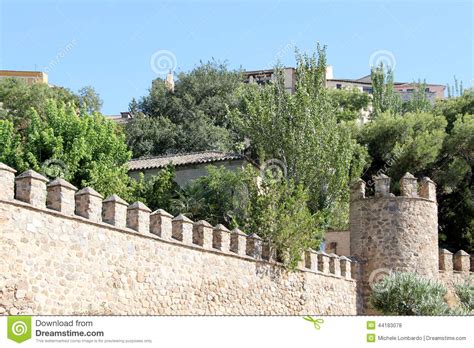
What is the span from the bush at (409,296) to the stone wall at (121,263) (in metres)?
1.68

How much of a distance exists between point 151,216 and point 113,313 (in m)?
2.36

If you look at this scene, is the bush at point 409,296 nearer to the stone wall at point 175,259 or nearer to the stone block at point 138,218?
the stone wall at point 175,259

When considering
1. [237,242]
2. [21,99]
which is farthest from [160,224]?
[21,99]

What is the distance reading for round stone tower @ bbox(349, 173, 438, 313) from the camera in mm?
22234

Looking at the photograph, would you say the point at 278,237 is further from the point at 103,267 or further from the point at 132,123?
the point at 132,123

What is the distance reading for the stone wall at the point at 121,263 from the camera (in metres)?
13.0

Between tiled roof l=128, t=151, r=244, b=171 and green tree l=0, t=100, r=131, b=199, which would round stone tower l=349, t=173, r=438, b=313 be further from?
tiled roof l=128, t=151, r=244, b=171

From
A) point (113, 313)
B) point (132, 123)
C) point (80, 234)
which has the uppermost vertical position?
point (132, 123)

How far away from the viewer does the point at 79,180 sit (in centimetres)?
2584

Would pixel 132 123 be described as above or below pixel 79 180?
above

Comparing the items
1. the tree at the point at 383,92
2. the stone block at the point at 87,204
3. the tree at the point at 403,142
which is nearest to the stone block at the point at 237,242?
the stone block at the point at 87,204

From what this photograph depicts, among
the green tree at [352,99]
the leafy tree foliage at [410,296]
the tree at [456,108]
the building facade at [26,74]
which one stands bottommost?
the leafy tree foliage at [410,296]

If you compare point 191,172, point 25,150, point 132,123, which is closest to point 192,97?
point 132,123

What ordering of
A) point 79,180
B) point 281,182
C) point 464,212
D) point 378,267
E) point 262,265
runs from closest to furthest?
point 262,265, point 378,267, point 281,182, point 79,180, point 464,212
